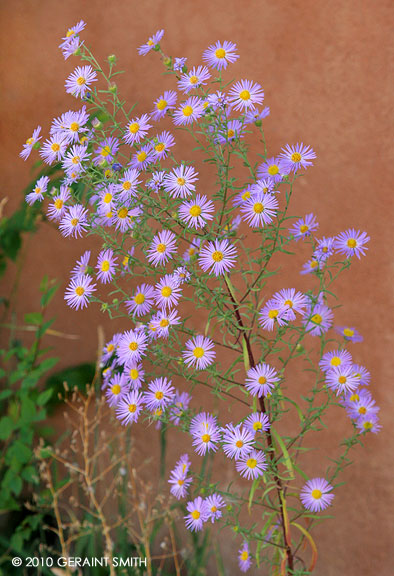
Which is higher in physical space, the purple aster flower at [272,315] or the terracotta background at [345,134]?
the terracotta background at [345,134]

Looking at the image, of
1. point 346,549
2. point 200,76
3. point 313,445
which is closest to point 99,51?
point 200,76

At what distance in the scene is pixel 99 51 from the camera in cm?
188

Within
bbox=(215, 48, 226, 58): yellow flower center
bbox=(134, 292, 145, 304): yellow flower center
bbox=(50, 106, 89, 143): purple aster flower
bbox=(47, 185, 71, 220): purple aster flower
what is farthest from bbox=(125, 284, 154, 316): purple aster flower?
bbox=(215, 48, 226, 58): yellow flower center

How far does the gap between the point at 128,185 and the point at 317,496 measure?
66 centimetres

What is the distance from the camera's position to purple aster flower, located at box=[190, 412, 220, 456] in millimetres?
1142

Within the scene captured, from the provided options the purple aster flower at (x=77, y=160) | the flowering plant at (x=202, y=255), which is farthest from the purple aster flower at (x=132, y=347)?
the purple aster flower at (x=77, y=160)

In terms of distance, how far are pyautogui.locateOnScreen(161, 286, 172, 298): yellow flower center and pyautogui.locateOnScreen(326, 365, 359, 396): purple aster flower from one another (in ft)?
1.05

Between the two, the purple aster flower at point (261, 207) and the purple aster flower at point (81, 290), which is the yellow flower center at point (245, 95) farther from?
the purple aster flower at point (81, 290)

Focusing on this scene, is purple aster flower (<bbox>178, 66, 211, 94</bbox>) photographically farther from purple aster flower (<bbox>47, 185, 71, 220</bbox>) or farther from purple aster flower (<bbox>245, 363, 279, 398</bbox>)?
purple aster flower (<bbox>245, 363, 279, 398</bbox>)

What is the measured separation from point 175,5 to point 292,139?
527 millimetres

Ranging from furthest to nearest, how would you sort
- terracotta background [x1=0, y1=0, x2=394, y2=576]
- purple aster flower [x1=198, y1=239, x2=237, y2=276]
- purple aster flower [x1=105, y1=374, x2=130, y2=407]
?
terracotta background [x1=0, y1=0, x2=394, y2=576]
purple aster flower [x1=105, y1=374, x2=130, y2=407]
purple aster flower [x1=198, y1=239, x2=237, y2=276]

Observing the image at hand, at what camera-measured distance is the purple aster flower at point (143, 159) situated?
3.80 feet

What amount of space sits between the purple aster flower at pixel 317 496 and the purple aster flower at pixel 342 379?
0.60 feet

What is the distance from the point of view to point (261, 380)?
112cm
